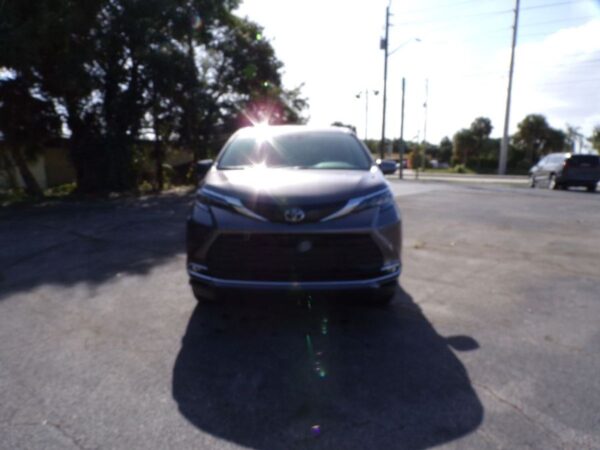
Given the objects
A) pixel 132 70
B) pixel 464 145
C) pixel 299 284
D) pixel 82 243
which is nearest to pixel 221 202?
pixel 299 284

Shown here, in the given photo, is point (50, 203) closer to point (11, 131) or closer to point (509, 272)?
point (11, 131)

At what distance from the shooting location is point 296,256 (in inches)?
123

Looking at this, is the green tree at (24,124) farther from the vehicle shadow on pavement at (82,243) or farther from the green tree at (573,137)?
the green tree at (573,137)

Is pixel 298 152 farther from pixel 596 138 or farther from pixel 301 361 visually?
pixel 596 138

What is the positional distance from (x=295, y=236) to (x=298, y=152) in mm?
1646

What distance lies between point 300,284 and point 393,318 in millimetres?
1102

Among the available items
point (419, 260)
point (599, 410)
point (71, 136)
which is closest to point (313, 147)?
point (419, 260)

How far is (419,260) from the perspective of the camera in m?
5.80

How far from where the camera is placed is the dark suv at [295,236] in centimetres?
314

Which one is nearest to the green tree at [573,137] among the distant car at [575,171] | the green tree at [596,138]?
the green tree at [596,138]

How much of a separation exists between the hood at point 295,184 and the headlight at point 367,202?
0.15 feet

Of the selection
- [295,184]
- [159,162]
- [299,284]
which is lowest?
[299,284]

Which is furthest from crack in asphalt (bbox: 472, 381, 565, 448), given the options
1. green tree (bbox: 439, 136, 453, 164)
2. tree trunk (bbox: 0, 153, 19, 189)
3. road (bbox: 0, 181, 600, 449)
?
green tree (bbox: 439, 136, 453, 164)

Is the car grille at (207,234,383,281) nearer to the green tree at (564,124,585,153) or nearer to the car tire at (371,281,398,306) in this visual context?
the car tire at (371,281,398,306)
